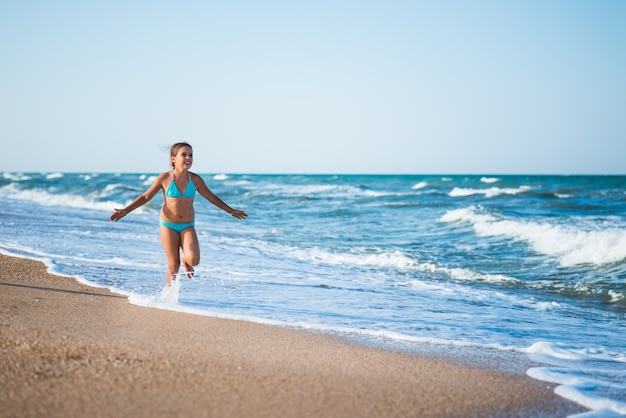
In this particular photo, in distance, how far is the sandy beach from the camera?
3.02 m

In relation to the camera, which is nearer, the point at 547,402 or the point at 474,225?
the point at 547,402

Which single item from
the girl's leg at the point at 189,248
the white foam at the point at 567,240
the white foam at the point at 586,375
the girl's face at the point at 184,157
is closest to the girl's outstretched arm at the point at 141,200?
the girl's face at the point at 184,157

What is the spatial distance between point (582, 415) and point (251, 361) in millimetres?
2039

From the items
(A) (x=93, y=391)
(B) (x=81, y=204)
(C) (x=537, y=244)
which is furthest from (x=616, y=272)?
(B) (x=81, y=204)

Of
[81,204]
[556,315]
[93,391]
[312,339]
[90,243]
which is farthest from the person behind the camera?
[81,204]

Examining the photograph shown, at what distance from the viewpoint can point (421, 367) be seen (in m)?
4.05

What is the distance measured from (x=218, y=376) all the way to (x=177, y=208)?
2985 mm

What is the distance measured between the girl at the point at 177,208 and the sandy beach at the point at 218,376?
48.1 inches

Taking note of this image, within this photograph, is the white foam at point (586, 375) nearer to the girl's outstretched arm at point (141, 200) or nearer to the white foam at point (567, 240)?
the girl's outstretched arm at point (141, 200)

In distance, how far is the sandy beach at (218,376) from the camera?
3021 millimetres

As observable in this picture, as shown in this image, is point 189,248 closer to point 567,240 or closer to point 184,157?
point 184,157

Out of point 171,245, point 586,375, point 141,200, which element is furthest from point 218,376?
point 141,200

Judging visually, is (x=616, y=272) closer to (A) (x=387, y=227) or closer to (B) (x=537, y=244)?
(B) (x=537, y=244)

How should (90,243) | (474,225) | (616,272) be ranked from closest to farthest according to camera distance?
(616,272) < (90,243) < (474,225)
